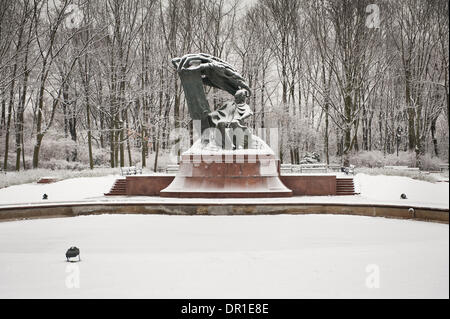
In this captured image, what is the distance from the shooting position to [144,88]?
97.5 feet

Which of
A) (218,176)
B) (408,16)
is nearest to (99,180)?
(218,176)

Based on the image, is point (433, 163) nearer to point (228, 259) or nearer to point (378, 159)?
point (228, 259)

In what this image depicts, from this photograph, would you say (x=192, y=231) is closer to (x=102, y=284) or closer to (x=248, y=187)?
(x=102, y=284)

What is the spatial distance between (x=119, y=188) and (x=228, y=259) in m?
13.1

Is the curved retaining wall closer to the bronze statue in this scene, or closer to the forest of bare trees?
the bronze statue

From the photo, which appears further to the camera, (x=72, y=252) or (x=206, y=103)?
(x=206, y=103)

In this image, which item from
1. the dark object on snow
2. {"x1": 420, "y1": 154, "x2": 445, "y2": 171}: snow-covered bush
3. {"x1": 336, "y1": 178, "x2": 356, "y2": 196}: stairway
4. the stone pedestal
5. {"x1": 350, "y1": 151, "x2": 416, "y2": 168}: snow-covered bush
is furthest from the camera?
{"x1": 350, "y1": 151, "x2": 416, "y2": 168}: snow-covered bush

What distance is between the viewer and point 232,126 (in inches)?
651

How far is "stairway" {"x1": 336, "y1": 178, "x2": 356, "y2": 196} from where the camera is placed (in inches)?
663

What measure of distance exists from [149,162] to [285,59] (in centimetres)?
1373

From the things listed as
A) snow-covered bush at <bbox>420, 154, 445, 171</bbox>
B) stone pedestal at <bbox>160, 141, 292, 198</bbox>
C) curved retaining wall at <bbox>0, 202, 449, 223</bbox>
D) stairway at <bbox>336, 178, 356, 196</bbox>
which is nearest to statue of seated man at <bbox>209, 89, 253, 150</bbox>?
stone pedestal at <bbox>160, 141, 292, 198</bbox>

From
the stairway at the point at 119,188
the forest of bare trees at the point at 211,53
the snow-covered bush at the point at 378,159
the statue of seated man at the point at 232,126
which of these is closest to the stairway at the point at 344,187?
the statue of seated man at the point at 232,126

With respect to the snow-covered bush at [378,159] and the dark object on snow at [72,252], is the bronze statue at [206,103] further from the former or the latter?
the snow-covered bush at [378,159]

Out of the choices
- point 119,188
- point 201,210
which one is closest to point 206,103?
point 119,188
